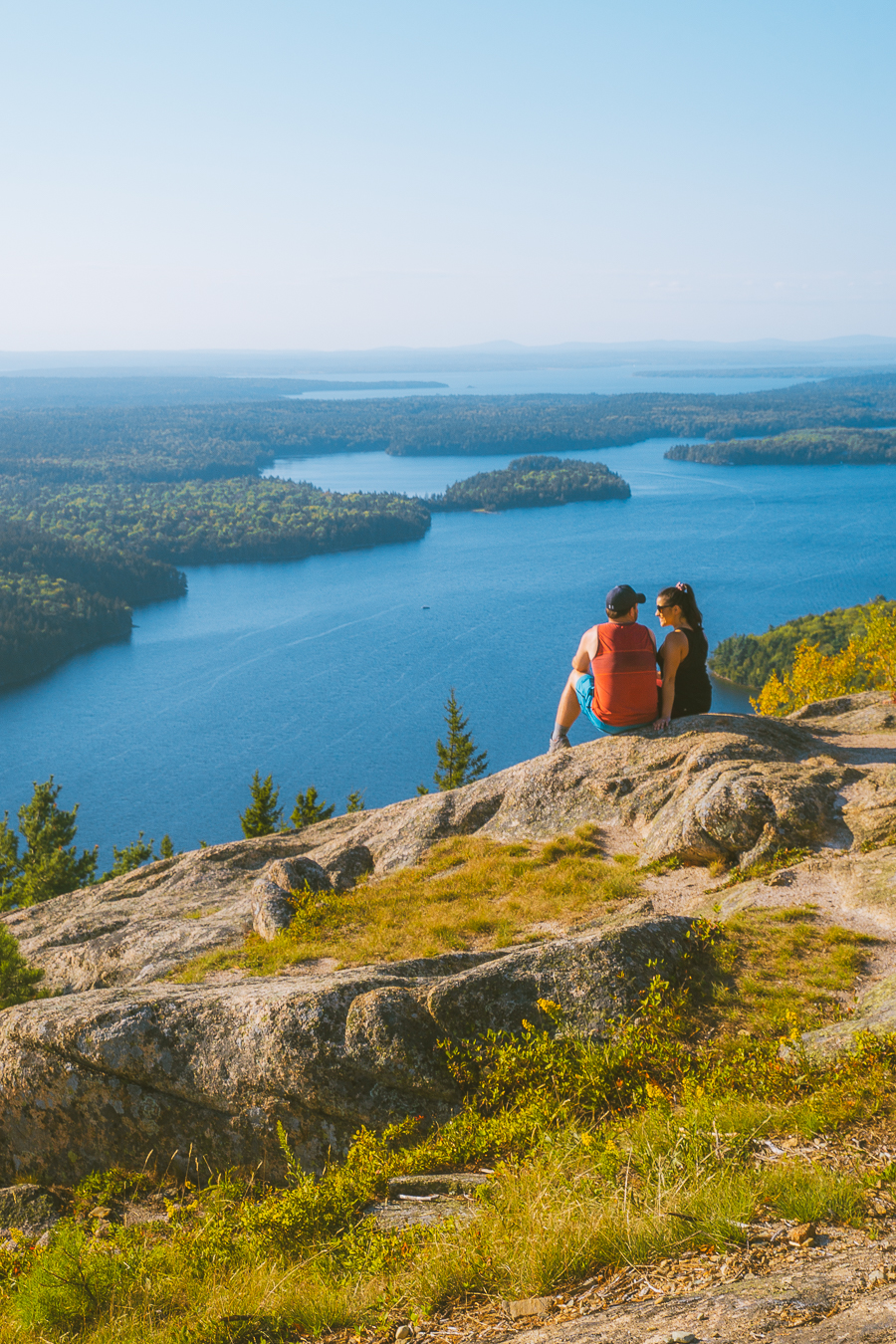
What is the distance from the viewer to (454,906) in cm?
830

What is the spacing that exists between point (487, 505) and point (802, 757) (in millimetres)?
169294

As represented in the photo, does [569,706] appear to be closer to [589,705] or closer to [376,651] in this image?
[589,705]

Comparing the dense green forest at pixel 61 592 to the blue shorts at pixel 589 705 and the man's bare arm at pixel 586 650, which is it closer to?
the blue shorts at pixel 589 705

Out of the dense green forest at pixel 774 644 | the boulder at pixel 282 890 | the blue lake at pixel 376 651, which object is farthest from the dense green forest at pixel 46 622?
the boulder at pixel 282 890

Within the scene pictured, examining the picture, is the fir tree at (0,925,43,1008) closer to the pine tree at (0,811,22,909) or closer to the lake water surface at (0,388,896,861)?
the pine tree at (0,811,22,909)

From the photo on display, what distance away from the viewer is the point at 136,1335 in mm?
3506

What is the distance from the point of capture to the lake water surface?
67.4 meters

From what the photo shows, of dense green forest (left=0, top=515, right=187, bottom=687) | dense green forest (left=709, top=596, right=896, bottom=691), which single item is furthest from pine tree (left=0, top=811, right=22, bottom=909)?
dense green forest (left=0, top=515, right=187, bottom=687)

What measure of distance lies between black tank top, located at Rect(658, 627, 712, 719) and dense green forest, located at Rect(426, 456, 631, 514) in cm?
16812

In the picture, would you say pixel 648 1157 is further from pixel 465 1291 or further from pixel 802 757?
pixel 802 757

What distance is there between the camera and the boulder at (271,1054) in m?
5.16

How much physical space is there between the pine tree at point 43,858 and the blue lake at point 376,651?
18874mm

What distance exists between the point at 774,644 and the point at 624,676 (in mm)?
76580

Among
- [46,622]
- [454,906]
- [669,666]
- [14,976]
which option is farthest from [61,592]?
[454,906]
